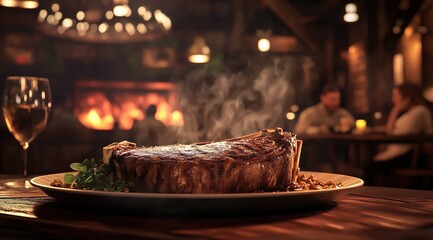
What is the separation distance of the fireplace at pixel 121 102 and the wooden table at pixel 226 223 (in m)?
9.98

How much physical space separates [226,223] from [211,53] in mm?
10235

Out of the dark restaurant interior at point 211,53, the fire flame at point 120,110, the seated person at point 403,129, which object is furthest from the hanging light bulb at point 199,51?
the seated person at point 403,129

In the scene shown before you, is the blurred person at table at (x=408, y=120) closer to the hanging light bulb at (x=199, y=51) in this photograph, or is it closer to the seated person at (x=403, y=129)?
the seated person at (x=403, y=129)

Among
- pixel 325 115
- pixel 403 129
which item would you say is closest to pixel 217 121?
pixel 403 129

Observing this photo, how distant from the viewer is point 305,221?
0.84m

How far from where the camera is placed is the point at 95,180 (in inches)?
42.1

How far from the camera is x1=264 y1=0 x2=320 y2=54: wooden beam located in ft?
32.0

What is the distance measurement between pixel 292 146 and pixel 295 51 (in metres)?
10.3

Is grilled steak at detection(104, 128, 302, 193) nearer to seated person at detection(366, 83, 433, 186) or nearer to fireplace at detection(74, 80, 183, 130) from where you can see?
seated person at detection(366, 83, 433, 186)

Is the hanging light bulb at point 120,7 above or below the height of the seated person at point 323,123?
above

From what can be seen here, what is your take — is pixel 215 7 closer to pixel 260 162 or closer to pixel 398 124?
pixel 398 124

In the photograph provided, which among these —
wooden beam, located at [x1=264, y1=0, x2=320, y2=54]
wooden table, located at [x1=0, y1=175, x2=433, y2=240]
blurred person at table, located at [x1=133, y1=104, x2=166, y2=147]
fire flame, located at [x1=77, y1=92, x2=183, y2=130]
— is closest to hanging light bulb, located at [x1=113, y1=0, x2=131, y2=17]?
blurred person at table, located at [x1=133, y1=104, x2=166, y2=147]

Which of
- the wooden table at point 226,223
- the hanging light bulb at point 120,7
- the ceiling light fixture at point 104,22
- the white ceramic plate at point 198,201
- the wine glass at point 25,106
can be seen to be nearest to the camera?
the wooden table at point 226,223

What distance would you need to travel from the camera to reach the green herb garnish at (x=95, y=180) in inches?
40.1
